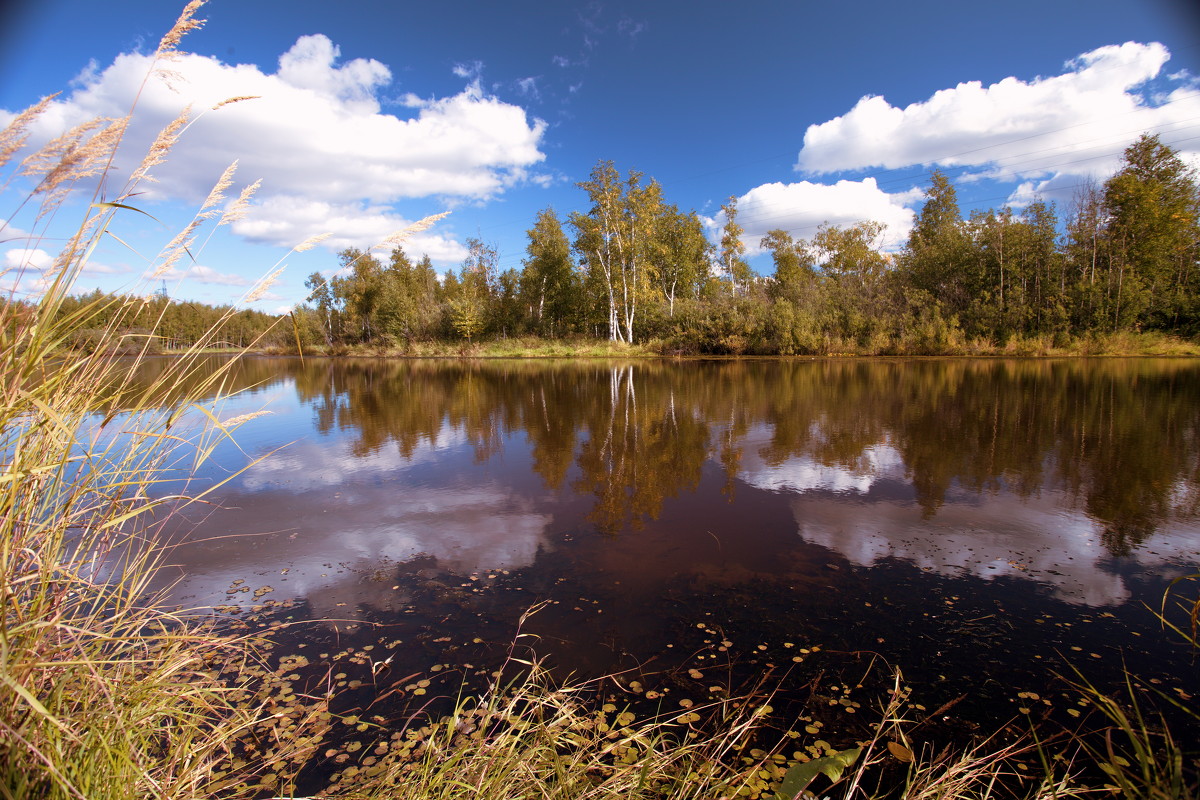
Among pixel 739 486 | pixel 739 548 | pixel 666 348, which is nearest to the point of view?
pixel 739 548

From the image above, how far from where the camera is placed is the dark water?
339 cm

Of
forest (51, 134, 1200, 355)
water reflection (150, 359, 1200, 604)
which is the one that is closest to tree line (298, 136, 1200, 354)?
forest (51, 134, 1200, 355)

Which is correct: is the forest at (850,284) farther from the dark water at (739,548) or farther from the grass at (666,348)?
the dark water at (739,548)

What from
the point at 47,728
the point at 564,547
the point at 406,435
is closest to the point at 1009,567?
the point at 564,547

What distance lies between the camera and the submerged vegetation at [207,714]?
5.34 feet

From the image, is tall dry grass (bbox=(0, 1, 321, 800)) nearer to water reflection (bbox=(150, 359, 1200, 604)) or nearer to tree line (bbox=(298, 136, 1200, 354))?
water reflection (bbox=(150, 359, 1200, 604))

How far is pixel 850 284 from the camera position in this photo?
3859cm

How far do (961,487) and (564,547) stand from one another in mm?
5177

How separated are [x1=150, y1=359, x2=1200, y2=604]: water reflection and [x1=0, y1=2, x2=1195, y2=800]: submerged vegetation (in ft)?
5.31

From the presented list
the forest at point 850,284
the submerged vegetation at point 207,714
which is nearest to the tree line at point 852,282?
the forest at point 850,284

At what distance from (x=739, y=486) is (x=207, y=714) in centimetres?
578

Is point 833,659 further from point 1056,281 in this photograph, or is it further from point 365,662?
point 1056,281

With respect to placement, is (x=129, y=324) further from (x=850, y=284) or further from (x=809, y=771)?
(x=850, y=284)

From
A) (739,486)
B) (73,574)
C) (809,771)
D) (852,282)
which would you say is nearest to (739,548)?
(739,486)
